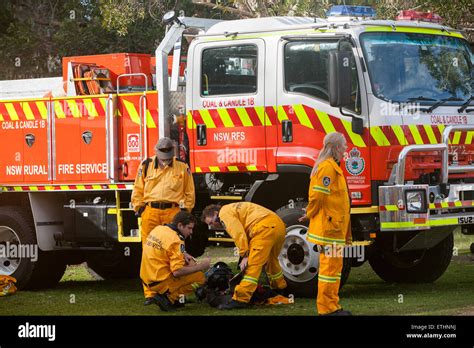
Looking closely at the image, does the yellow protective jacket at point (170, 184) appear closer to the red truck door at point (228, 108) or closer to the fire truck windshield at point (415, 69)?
the red truck door at point (228, 108)

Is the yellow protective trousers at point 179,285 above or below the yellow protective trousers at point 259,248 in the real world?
below

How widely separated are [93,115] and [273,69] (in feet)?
8.01

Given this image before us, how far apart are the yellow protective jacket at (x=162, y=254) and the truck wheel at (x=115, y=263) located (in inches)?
126

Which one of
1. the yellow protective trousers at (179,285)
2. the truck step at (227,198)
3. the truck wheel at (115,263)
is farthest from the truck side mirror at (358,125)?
the truck wheel at (115,263)

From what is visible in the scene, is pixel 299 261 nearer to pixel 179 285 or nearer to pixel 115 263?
pixel 179 285

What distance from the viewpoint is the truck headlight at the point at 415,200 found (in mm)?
11242

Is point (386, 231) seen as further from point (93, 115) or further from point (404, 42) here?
point (93, 115)

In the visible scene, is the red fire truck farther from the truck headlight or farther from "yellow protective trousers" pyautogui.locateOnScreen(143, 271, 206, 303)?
"yellow protective trousers" pyautogui.locateOnScreen(143, 271, 206, 303)

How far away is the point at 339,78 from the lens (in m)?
11.2

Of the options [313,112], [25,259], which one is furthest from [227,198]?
[25,259]

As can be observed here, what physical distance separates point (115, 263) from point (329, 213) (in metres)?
5.56

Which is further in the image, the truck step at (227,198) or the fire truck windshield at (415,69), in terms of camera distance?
the truck step at (227,198)

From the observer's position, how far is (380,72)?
1155 centimetres

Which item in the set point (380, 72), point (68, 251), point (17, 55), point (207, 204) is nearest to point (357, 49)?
point (380, 72)
